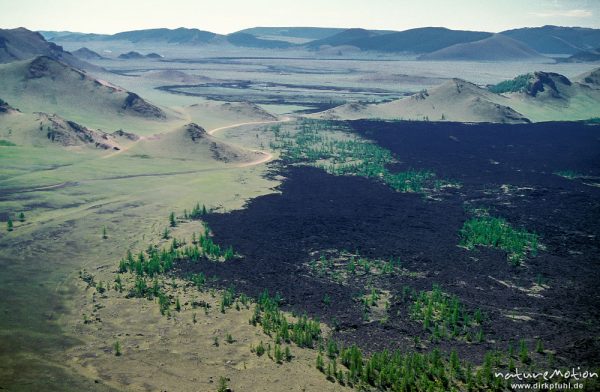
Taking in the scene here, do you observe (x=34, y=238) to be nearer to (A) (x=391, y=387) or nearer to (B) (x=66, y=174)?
(B) (x=66, y=174)

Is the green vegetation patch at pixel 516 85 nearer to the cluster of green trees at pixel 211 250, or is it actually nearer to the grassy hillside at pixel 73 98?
the grassy hillside at pixel 73 98

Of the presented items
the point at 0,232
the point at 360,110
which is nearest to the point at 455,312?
the point at 0,232

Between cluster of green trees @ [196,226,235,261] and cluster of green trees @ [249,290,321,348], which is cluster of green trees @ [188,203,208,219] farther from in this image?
cluster of green trees @ [249,290,321,348]

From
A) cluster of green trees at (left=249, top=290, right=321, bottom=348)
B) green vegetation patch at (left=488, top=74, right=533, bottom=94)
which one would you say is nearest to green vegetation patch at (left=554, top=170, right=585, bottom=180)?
cluster of green trees at (left=249, top=290, right=321, bottom=348)

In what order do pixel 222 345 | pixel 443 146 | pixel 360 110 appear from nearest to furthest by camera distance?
1. pixel 222 345
2. pixel 443 146
3. pixel 360 110

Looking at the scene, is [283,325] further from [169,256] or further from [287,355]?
[169,256]

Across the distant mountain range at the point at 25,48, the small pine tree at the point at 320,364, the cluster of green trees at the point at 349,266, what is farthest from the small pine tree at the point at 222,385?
the distant mountain range at the point at 25,48
